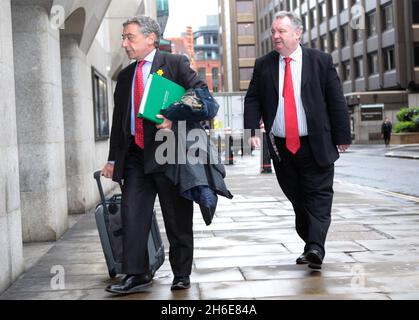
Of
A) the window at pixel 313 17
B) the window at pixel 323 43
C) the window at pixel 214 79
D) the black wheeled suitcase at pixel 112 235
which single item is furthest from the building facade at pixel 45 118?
the window at pixel 214 79

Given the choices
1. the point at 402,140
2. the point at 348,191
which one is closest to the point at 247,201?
the point at 348,191

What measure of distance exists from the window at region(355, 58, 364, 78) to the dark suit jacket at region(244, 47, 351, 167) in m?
57.5

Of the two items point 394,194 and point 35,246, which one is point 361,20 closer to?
point 394,194

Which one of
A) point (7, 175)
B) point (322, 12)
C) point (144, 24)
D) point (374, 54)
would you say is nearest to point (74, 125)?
point (7, 175)

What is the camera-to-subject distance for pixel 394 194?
42.8ft

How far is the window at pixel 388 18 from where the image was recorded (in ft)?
180

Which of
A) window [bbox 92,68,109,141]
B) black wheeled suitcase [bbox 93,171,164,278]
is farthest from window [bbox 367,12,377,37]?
black wheeled suitcase [bbox 93,171,164,278]

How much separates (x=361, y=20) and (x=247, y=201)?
5045 cm

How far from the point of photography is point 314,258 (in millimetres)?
5590

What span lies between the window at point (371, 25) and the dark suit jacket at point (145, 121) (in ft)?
184

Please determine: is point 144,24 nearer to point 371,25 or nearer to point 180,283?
point 180,283

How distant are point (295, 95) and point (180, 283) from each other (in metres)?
1.85

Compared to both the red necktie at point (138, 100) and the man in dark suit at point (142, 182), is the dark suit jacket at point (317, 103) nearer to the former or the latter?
A: the man in dark suit at point (142, 182)
